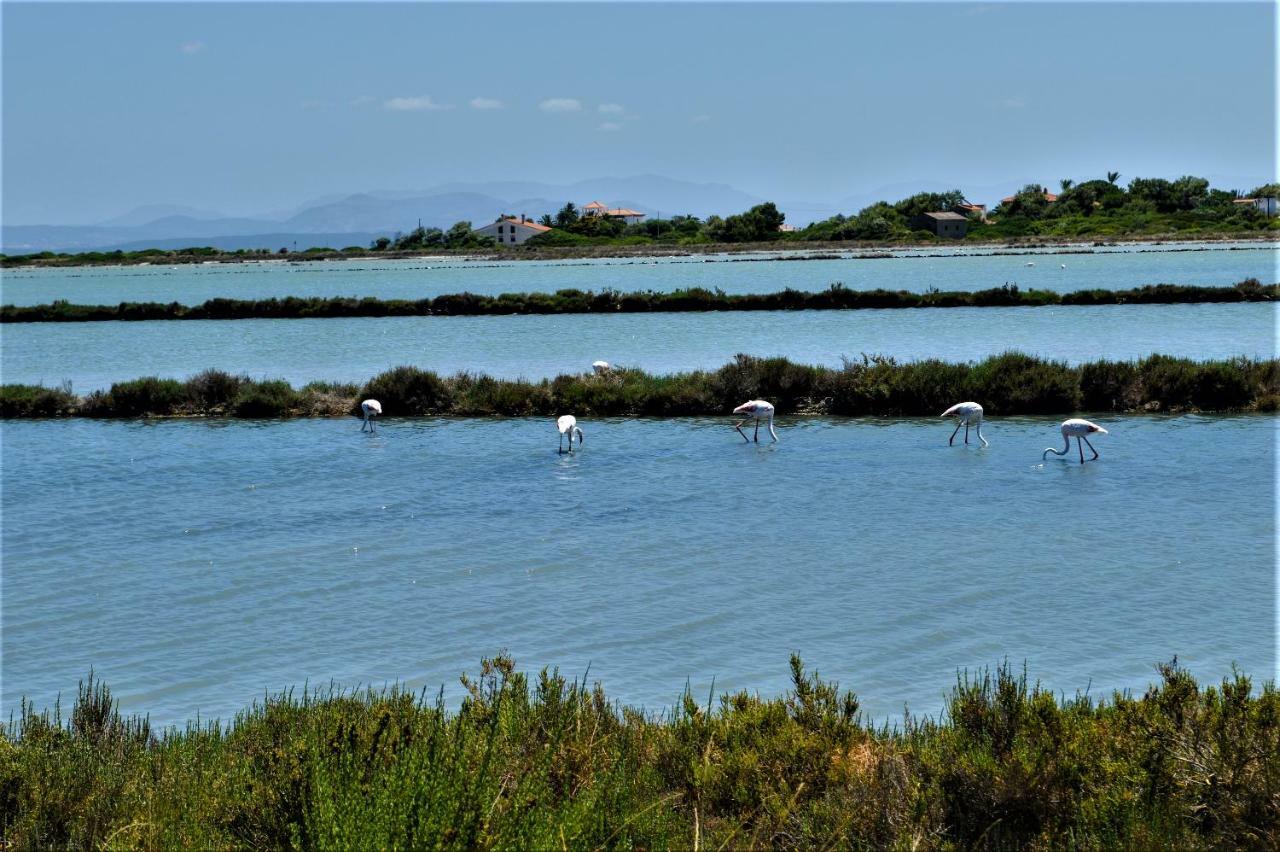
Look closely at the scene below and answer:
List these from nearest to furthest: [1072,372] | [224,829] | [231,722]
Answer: [224,829] → [231,722] → [1072,372]

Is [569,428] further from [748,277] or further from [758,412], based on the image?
[748,277]

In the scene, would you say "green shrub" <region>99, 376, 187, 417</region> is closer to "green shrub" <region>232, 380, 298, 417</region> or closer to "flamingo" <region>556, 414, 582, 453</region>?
"green shrub" <region>232, 380, 298, 417</region>

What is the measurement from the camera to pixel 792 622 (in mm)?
9164

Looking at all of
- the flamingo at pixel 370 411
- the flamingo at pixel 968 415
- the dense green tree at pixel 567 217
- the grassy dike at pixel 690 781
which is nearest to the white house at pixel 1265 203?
the dense green tree at pixel 567 217

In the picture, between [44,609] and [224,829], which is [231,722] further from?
[44,609]

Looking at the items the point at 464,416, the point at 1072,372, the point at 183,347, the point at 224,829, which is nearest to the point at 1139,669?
the point at 224,829

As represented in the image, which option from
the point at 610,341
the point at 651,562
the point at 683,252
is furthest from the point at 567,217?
the point at 651,562

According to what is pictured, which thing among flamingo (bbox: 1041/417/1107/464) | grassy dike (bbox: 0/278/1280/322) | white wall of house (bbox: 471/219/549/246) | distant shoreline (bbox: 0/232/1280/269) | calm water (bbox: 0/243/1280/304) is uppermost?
white wall of house (bbox: 471/219/549/246)

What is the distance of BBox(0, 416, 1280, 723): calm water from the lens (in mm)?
8414

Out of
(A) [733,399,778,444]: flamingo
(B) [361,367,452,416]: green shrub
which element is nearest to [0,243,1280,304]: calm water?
(B) [361,367,452,416]: green shrub

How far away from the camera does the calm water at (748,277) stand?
54.3 metres

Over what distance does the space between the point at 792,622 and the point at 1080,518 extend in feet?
15.6

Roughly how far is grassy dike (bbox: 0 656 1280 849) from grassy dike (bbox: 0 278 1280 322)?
36057mm

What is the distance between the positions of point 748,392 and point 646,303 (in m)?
22.5
